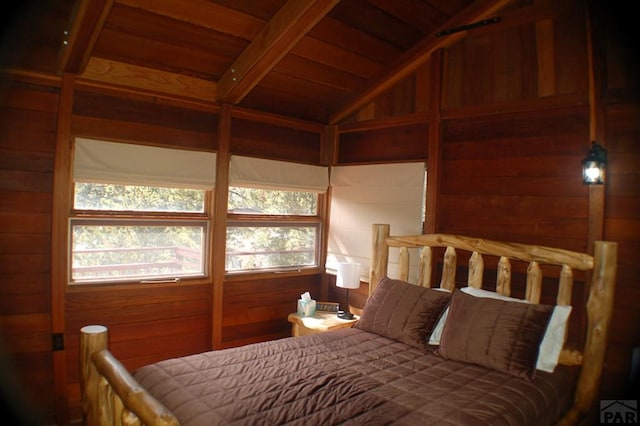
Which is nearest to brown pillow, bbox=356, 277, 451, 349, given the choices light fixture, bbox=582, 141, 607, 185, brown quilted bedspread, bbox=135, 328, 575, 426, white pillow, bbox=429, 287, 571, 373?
brown quilted bedspread, bbox=135, 328, 575, 426

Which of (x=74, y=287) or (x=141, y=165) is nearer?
(x=74, y=287)

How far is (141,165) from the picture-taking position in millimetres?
3031

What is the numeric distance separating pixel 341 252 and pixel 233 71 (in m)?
1.88

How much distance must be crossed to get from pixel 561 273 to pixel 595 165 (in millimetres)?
660

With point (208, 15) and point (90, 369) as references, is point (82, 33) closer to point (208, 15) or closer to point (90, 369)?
point (208, 15)

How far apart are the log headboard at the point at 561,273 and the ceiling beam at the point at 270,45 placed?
62.3 inches

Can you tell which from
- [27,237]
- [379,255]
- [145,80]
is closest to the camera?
[27,237]

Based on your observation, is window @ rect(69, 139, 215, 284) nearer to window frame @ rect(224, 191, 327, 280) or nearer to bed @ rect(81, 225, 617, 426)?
window frame @ rect(224, 191, 327, 280)

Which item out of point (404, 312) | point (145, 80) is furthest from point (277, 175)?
point (404, 312)

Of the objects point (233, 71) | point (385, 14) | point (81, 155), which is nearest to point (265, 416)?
point (81, 155)

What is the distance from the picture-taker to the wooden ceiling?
8.36 ft

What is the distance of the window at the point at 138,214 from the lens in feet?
9.45

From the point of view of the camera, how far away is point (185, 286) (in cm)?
331

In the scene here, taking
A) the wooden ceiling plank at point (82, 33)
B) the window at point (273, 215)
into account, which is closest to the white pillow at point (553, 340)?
the window at point (273, 215)
